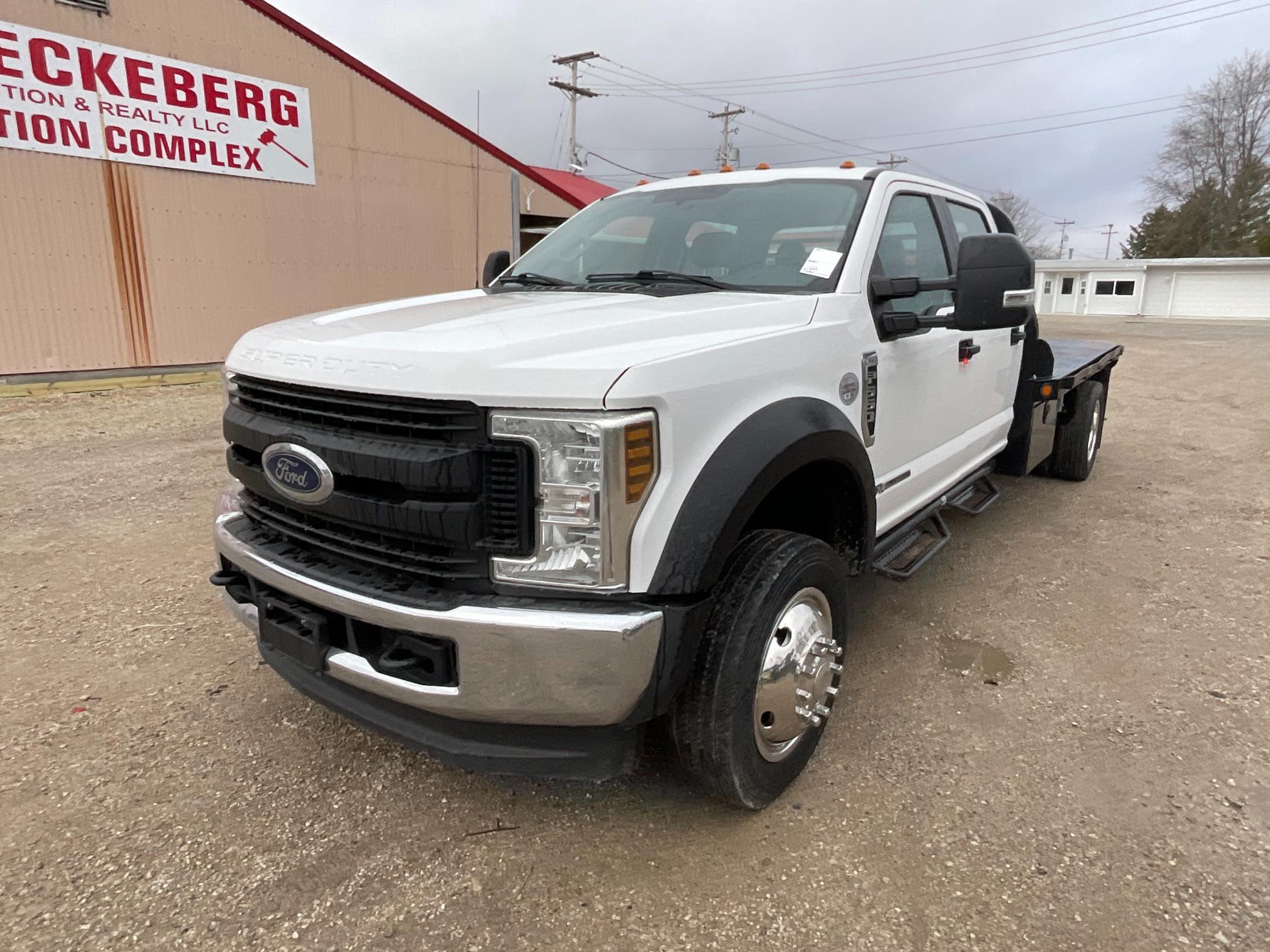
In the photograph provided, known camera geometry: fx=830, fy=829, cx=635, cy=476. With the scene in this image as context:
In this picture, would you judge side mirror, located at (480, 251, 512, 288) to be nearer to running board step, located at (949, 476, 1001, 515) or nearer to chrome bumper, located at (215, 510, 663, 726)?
chrome bumper, located at (215, 510, 663, 726)

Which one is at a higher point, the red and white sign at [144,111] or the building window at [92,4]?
the building window at [92,4]

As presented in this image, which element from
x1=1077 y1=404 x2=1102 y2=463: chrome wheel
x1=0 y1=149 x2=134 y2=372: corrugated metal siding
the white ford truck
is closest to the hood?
the white ford truck

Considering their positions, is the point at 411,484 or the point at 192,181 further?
the point at 192,181

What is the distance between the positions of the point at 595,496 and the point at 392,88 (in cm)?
1276

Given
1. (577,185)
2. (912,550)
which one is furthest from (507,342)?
(577,185)

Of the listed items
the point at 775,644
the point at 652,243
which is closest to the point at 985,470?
the point at 652,243

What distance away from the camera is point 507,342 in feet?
6.47

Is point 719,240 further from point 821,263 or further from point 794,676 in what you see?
point 794,676

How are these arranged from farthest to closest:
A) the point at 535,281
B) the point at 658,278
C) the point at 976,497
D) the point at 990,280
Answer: the point at 976,497 < the point at 535,281 < the point at 658,278 < the point at 990,280

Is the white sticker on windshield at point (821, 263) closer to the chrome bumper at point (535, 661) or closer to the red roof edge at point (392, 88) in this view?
the chrome bumper at point (535, 661)

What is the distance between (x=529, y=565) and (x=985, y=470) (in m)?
3.31

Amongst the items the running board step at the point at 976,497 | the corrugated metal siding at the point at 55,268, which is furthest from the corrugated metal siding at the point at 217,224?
the running board step at the point at 976,497

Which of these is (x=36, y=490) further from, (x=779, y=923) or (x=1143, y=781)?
(x=1143, y=781)

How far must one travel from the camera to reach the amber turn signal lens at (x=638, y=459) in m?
1.83
